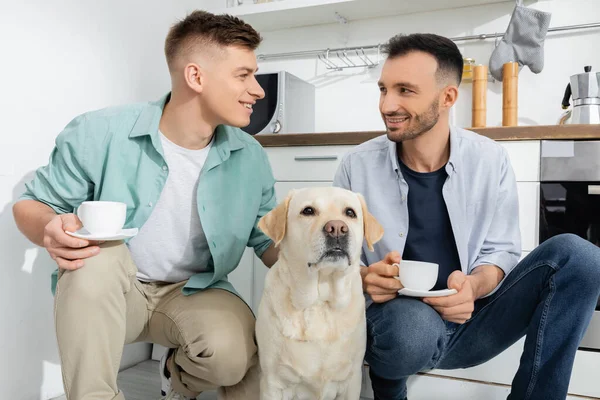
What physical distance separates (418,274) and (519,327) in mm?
428

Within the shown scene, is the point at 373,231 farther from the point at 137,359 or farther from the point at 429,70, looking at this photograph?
the point at 137,359

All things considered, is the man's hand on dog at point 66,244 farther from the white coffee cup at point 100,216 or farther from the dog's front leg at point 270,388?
the dog's front leg at point 270,388

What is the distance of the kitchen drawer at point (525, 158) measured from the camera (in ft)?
7.03

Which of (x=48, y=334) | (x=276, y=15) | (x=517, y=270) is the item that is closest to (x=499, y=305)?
(x=517, y=270)

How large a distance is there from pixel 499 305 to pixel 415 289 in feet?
1.13

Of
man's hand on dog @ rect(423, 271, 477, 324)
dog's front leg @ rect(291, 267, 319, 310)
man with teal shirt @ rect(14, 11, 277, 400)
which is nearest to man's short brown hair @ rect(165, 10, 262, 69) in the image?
man with teal shirt @ rect(14, 11, 277, 400)

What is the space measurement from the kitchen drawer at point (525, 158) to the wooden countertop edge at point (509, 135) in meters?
0.03

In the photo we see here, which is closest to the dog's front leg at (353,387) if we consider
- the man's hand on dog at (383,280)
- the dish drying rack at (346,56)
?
the man's hand on dog at (383,280)

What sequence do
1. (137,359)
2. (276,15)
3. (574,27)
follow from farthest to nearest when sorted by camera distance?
(276,15)
(574,27)
(137,359)

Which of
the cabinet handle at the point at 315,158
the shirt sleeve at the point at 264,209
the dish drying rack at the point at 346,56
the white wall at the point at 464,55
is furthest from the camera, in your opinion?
the dish drying rack at the point at 346,56

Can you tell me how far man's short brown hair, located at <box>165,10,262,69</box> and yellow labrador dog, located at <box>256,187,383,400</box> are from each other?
62 centimetres

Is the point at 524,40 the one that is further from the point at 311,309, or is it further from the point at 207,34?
the point at 311,309

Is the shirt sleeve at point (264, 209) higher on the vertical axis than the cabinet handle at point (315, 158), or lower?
lower

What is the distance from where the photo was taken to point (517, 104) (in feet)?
8.75
